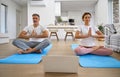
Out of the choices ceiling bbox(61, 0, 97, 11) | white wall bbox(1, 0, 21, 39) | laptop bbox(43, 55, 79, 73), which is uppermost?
ceiling bbox(61, 0, 97, 11)

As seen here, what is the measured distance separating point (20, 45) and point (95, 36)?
1.43 m

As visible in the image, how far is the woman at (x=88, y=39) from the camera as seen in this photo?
3055mm

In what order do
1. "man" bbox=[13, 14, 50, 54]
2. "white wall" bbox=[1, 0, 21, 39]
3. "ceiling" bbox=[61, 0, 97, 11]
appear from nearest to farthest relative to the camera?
"man" bbox=[13, 14, 50, 54] → "white wall" bbox=[1, 0, 21, 39] → "ceiling" bbox=[61, 0, 97, 11]

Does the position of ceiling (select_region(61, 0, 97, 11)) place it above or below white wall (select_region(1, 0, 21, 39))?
above

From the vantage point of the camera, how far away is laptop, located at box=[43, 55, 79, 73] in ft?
6.18

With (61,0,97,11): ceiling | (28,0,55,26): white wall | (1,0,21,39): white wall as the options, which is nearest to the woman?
(1,0,21,39): white wall

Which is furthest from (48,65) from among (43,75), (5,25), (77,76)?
(5,25)

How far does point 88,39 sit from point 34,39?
1.08 metres

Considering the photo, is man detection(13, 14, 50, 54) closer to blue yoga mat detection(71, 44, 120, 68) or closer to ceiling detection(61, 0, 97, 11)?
blue yoga mat detection(71, 44, 120, 68)

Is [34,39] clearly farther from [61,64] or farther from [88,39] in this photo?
[61,64]

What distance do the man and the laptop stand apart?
145 centimetres

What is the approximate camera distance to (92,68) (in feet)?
6.91

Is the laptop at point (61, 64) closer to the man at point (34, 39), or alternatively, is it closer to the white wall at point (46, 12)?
the man at point (34, 39)

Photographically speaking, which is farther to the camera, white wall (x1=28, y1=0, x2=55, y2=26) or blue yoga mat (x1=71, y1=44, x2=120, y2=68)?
white wall (x1=28, y1=0, x2=55, y2=26)
